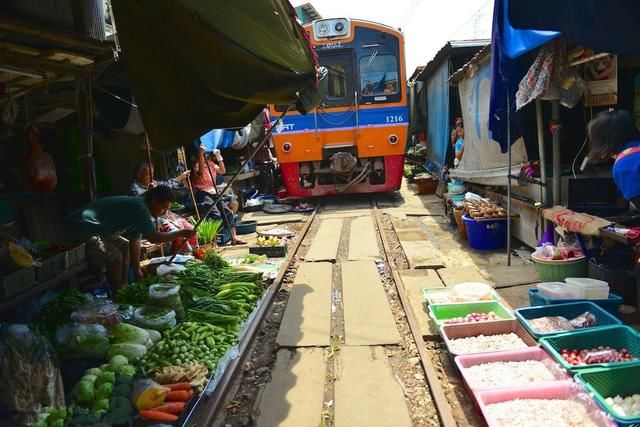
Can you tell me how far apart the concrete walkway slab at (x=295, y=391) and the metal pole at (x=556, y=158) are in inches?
126

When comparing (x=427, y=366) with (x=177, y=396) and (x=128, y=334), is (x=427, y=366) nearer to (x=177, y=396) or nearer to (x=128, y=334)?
(x=177, y=396)

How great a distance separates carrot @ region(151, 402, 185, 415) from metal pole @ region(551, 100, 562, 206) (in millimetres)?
4395

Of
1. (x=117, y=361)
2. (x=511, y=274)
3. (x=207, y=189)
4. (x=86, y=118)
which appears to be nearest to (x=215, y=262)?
(x=86, y=118)

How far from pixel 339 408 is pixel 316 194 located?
8012 millimetres

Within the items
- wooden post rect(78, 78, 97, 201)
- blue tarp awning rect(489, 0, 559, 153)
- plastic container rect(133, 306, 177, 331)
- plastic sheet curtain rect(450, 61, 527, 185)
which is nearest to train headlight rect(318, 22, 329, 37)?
plastic sheet curtain rect(450, 61, 527, 185)

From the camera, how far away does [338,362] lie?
373cm

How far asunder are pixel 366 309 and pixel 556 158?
8.62 ft

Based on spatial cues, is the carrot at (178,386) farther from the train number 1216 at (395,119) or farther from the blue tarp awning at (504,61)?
the train number 1216 at (395,119)

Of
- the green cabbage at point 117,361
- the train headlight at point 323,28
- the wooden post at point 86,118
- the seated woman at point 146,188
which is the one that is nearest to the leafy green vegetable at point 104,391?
the green cabbage at point 117,361

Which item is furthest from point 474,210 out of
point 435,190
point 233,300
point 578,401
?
point 435,190

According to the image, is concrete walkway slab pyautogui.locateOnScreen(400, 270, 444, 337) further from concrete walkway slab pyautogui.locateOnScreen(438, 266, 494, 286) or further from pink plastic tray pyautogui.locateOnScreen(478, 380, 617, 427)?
pink plastic tray pyautogui.locateOnScreen(478, 380, 617, 427)

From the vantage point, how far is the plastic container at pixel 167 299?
4.13m

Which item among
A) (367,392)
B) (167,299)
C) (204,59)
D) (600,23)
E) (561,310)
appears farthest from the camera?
(167,299)

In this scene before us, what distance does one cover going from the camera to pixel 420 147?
53.5ft
